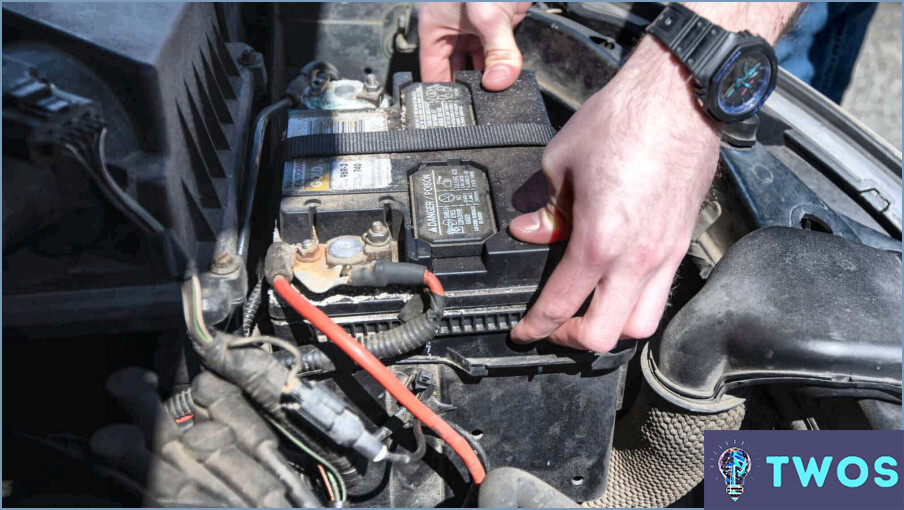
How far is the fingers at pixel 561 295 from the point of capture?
3.53 feet

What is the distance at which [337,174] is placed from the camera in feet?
4.17

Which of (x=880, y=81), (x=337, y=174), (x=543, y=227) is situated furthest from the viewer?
(x=880, y=81)

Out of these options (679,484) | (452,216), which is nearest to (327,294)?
(452,216)

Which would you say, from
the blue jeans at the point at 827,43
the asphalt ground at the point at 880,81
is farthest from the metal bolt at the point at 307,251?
the asphalt ground at the point at 880,81

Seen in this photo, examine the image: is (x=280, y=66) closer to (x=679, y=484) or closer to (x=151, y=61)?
(x=151, y=61)

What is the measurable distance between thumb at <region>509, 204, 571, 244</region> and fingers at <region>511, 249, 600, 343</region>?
62 millimetres

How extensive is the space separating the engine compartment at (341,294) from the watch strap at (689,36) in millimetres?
291

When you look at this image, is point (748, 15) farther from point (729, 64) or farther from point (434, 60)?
point (434, 60)

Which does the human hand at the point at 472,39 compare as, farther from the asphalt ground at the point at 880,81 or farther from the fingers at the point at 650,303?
the asphalt ground at the point at 880,81

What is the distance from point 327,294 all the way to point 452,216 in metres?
0.25

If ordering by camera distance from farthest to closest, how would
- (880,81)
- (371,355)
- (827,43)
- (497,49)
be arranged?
(880,81)
(827,43)
(497,49)
(371,355)

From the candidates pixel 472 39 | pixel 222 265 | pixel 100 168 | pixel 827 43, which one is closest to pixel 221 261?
pixel 222 265

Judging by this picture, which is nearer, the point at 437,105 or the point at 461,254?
the point at 461,254

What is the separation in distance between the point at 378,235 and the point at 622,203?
0.39 meters
